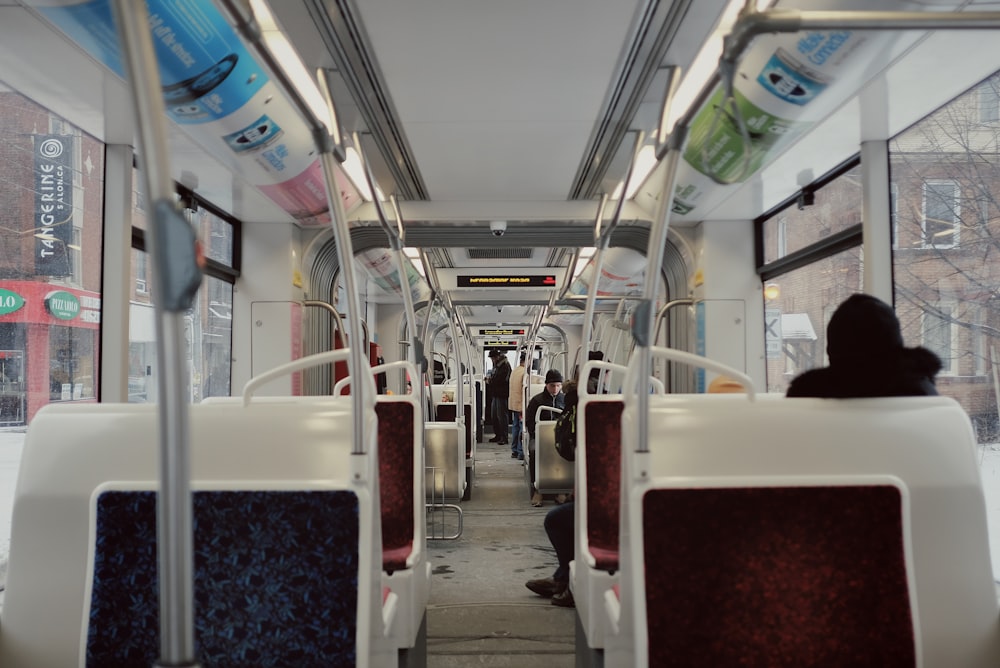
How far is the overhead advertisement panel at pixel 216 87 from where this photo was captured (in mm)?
2758

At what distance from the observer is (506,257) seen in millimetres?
11062

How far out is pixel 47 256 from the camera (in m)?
4.23

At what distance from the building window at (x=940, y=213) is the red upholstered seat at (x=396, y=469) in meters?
2.99

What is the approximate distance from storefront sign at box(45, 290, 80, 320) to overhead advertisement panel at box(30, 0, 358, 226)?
1131 millimetres

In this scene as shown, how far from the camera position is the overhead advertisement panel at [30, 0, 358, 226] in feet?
9.05

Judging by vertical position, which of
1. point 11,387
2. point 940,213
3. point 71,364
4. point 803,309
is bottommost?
point 11,387

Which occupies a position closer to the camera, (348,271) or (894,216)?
(348,271)

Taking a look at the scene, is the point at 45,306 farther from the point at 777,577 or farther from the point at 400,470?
the point at 777,577

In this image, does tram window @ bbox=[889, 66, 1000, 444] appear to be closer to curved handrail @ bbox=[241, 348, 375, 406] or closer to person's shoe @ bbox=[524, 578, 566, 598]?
person's shoe @ bbox=[524, 578, 566, 598]

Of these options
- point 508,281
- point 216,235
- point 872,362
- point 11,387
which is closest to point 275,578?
point 872,362

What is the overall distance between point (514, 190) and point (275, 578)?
17.8ft

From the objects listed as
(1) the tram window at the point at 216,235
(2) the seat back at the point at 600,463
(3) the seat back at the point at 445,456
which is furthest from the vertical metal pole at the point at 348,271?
(3) the seat back at the point at 445,456

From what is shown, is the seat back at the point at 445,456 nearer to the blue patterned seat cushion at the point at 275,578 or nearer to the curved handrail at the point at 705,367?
the curved handrail at the point at 705,367

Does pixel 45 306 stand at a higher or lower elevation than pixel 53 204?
lower
